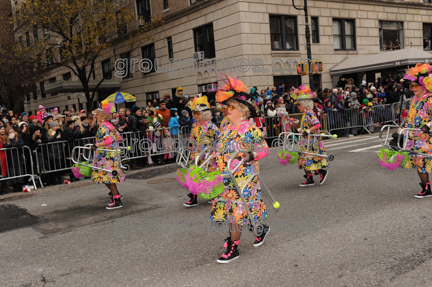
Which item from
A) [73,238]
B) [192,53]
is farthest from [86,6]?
[73,238]

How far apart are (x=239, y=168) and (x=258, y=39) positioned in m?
17.0

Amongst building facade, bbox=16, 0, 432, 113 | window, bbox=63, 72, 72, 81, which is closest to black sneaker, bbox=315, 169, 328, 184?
building facade, bbox=16, 0, 432, 113

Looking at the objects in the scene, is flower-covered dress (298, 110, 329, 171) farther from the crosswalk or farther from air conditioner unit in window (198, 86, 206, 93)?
air conditioner unit in window (198, 86, 206, 93)

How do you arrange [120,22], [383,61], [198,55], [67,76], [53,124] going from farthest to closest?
[67,76], [120,22], [198,55], [383,61], [53,124]

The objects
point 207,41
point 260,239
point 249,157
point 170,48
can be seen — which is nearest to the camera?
point 249,157

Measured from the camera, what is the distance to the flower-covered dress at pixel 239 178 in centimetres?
445

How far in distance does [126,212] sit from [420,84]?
5477 mm

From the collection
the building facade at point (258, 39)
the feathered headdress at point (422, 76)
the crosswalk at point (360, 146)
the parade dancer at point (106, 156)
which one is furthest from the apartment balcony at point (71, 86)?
the feathered headdress at point (422, 76)

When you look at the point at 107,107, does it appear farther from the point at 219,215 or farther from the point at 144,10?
the point at 144,10

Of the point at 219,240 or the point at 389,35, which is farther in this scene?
the point at 389,35

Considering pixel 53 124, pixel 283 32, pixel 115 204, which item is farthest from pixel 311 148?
pixel 283 32

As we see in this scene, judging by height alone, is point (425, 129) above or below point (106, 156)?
above

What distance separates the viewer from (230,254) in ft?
14.9

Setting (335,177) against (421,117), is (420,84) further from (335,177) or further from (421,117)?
(335,177)
